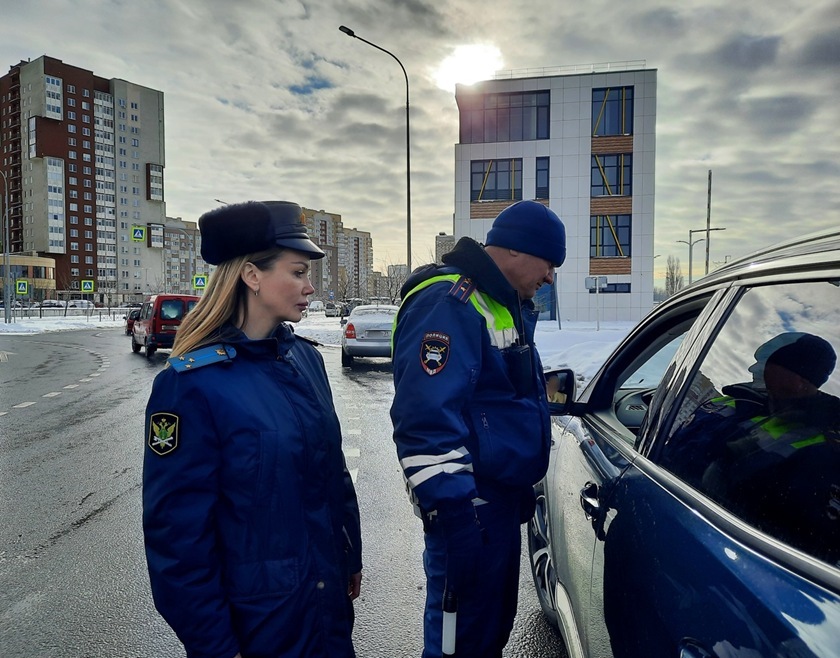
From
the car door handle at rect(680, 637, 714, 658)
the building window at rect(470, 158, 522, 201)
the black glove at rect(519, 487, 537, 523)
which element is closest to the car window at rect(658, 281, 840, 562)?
the car door handle at rect(680, 637, 714, 658)

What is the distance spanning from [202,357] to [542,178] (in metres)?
37.6

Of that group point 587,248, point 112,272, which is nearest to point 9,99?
point 112,272

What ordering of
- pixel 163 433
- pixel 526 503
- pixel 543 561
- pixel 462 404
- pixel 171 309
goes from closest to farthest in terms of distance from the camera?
pixel 163 433, pixel 462 404, pixel 526 503, pixel 543 561, pixel 171 309

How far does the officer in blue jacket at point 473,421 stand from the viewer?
1.80m

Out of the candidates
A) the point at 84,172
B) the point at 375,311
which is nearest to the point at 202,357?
the point at 375,311

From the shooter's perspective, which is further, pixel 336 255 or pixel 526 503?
pixel 336 255

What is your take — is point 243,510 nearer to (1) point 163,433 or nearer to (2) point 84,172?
(1) point 163,433

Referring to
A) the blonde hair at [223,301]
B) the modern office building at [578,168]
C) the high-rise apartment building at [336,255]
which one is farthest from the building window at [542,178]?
the high-rise apartment building at [336,255]

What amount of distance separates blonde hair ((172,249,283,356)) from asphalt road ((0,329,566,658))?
6.39 ft

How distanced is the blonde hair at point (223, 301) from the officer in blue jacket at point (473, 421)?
0.55 metres

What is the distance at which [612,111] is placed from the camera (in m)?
36.0

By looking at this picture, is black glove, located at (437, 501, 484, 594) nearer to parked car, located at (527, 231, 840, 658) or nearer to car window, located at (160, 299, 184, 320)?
parked car, located at (527, 231, 840, 658)

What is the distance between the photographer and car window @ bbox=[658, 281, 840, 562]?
1088 millimetres

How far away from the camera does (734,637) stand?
967 mm
